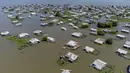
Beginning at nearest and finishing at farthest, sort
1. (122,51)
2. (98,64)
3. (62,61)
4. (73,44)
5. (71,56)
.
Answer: (98,64), (62,61), (71,56), (122,51), (73,44)

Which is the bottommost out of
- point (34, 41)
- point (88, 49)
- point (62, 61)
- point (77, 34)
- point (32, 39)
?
point (62, 61)

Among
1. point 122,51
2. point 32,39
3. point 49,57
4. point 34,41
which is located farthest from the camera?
point 32,39

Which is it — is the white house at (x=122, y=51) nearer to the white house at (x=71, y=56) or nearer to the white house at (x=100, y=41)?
the white house at (x=100, y=41)

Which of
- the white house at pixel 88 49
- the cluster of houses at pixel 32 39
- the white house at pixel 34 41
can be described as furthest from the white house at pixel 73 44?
the white house at pixel 34 41

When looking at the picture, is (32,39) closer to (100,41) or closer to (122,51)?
(100,41)

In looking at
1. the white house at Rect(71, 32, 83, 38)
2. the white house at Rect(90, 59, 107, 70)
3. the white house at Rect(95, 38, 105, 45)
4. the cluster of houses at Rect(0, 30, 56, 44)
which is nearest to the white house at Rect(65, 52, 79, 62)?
the white house at Rect(90, 59, 107, 70)

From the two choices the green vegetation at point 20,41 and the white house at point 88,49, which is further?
the green vegetation at point 20,41

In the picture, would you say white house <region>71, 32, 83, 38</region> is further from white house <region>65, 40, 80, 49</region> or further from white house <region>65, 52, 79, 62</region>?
white house <region>65, 52, 79, 62</region>

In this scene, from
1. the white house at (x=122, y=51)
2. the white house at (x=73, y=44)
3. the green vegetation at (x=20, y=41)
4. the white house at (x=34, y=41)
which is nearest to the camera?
the white house at (x=122, y=51)

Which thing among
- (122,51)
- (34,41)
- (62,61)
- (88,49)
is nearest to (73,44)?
(88,49)
